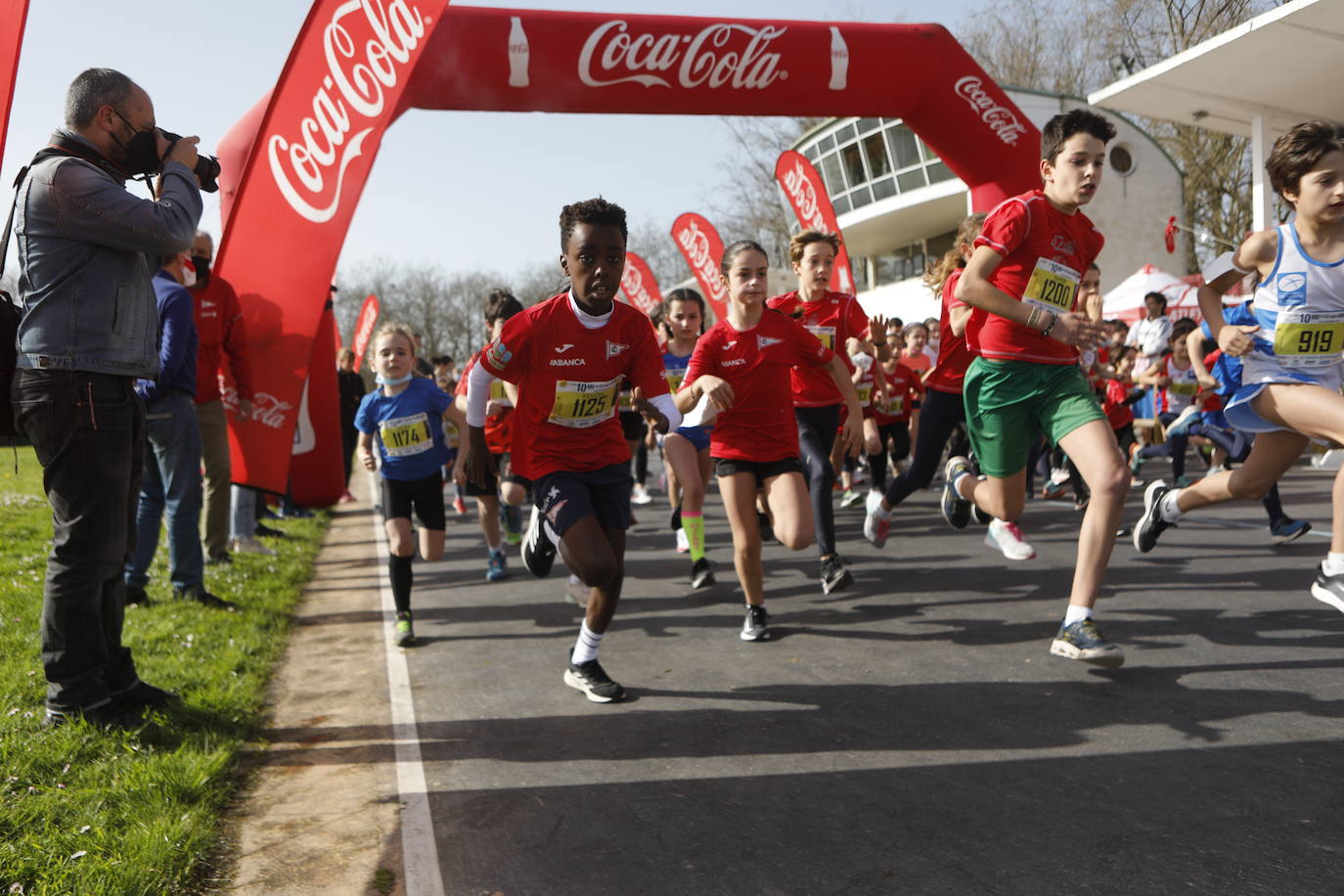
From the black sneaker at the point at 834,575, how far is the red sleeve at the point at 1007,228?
8.23 feet

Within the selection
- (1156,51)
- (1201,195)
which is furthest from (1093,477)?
(1201,195)

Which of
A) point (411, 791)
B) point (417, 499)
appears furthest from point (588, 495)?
point (417, 499)

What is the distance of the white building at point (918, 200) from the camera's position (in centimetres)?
3481

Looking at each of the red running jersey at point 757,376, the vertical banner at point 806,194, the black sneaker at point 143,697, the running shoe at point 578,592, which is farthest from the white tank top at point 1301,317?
the vertical banner at point 806,194

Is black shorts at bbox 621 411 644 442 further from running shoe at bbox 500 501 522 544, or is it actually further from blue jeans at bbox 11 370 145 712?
blue jeans at bbox 11 370 145 712

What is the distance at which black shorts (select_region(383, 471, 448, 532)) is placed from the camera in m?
6.16

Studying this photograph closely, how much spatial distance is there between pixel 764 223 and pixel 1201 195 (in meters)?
18.1

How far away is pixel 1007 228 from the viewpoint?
15.1 ft

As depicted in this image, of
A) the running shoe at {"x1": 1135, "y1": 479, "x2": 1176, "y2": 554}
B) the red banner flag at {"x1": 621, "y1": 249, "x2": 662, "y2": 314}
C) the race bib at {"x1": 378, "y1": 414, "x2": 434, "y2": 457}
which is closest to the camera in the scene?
the running shoe at {"x1": 1135, "y1": 479, "x2": 1176, "y2": 554}

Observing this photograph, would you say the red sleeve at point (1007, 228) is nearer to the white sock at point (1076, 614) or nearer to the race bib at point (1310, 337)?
the race bib at point (1310, 337)

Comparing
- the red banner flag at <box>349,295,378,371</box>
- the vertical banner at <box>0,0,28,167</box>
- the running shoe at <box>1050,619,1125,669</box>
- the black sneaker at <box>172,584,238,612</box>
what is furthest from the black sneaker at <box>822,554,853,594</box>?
the red banner flag at <box>349,295,378,371</box>

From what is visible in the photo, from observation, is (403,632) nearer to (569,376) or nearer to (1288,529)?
(569,376)

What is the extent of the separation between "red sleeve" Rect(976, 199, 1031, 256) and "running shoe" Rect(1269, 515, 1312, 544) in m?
4.13

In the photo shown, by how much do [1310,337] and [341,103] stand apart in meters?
5.29
